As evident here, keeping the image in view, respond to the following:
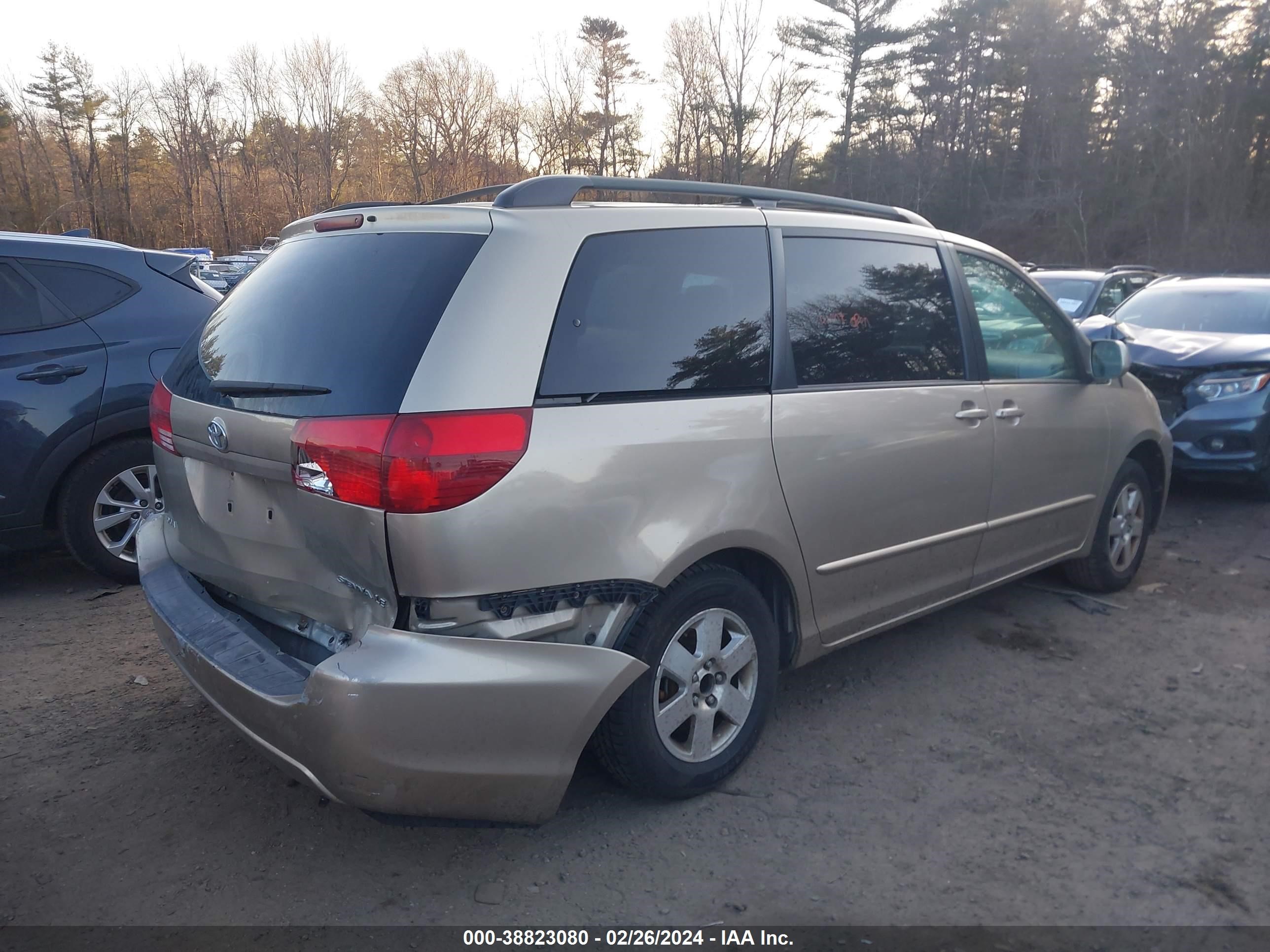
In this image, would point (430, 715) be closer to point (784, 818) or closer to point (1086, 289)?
point (784, 818)

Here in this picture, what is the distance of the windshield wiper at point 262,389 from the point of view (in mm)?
2518

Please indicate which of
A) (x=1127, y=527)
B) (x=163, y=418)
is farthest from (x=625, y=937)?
(x=1127, y=527)

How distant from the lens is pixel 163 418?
314 cm

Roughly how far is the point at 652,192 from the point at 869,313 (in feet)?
3.04

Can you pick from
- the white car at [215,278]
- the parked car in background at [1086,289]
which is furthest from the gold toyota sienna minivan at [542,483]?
the white car at [215,278]

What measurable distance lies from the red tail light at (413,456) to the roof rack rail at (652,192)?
2.52 feet

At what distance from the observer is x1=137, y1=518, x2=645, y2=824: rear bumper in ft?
7.54

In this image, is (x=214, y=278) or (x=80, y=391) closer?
(x=80, y=391)

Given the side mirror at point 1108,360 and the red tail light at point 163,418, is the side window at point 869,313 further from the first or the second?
the red tail light at point 163,418

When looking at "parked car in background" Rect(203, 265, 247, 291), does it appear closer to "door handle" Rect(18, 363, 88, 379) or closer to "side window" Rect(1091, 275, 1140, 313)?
"side window" Rect(1091, 275, 1140, 313)

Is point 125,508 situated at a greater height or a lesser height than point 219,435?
lesser

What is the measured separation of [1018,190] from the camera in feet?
135

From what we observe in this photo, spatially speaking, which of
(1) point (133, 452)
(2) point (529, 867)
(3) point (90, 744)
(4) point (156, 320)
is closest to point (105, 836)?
(3) point (90, 744)

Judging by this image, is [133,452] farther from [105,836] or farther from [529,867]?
[529,867]
